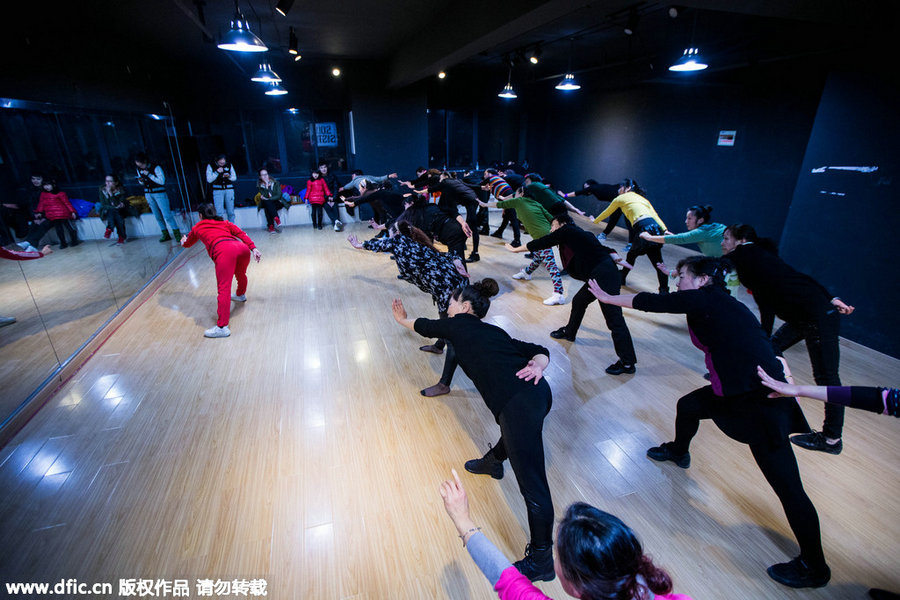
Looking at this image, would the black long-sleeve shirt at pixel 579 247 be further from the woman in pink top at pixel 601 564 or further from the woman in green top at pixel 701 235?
the woman in pink top at pixel 601 564

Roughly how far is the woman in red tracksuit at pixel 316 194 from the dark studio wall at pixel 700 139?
616cm

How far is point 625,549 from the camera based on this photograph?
96 cm

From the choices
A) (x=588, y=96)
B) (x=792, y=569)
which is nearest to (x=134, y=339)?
(x=792, y=569)

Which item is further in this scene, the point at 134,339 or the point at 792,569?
the point at 134,339

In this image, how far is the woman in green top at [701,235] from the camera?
4.21 metres

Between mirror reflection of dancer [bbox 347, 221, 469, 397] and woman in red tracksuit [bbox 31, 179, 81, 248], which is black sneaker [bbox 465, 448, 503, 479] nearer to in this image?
mirror reflection of dancer [bbox 347, 221, 469, 397]

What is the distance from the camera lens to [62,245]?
391 cm

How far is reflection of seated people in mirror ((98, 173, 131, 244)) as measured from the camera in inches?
203

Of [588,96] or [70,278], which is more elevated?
[588,96]

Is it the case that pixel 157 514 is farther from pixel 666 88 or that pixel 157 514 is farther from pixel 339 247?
pixel 666 88

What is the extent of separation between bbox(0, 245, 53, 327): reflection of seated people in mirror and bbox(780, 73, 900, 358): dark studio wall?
22.8 feet

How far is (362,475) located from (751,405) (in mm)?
2110

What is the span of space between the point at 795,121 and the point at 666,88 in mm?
2705

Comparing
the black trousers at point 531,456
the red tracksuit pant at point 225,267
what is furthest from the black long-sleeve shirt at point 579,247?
the red tracksuit pant at point 225,267
